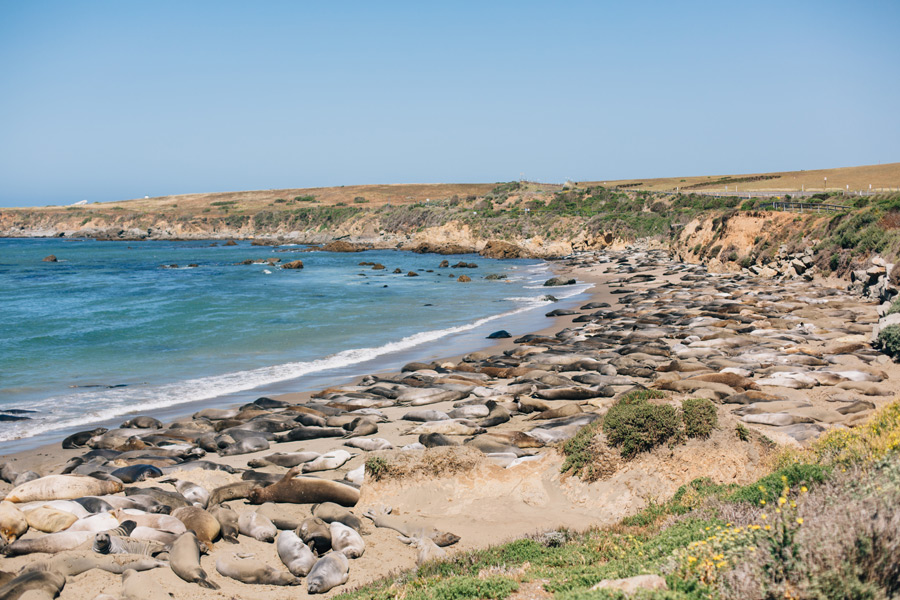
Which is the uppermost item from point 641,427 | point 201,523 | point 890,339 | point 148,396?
point 641,427

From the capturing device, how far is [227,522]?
301 inches

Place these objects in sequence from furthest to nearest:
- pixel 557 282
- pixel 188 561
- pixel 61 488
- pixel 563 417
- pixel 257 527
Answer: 1. pixel 557 282
2. pixel 563 417
3. pixel 61 488
4. pixel 257 527
5. pixel 188 561

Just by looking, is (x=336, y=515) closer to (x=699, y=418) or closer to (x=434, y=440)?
(x=434, y=440)

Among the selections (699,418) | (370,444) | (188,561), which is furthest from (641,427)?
(188,561)

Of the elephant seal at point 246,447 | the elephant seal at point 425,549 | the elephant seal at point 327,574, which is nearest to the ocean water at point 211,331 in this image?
the elephant seal at point 246,447

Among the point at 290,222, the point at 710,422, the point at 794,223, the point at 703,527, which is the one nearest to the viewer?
the point at 703,527

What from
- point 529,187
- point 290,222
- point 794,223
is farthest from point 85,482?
point 290,222

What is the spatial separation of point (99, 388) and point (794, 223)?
3631 cm

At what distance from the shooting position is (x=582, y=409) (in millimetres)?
12461

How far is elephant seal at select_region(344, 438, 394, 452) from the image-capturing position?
1069 cm

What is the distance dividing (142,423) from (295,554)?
7984 mm

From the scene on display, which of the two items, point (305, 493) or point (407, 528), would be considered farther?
point (305, 493)

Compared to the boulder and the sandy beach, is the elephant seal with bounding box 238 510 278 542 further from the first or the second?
the boulder

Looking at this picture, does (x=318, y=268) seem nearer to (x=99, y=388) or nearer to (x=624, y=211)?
(x=624, y=211)
